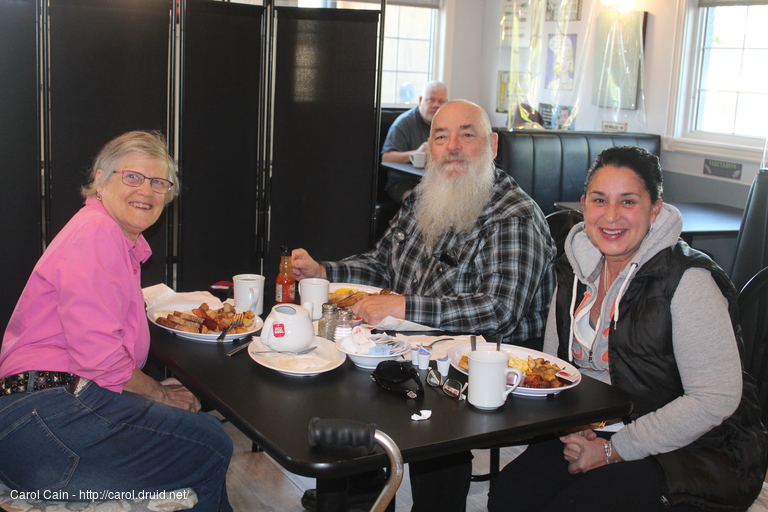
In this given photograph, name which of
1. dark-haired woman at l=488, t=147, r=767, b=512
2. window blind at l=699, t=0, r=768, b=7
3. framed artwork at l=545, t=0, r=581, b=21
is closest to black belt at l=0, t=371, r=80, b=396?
dark-haired woman at l=488, t=147, r=767, b=512

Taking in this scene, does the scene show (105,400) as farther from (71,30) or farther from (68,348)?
(71,30)

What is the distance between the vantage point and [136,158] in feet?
6.18

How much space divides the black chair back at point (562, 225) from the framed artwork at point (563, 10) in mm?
3994

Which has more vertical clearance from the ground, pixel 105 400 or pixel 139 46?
pixel 139 46

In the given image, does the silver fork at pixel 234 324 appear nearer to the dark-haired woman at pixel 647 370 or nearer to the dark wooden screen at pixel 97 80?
the dark-haired woman at pixel 647 370

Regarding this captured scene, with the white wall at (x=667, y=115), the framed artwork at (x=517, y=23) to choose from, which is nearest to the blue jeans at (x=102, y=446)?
the white wall at (x=667, y=115)

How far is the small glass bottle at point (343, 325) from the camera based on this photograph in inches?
71.7

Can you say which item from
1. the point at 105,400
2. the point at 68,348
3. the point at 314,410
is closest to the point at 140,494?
the point at 105,400

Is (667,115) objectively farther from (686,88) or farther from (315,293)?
(315,293)

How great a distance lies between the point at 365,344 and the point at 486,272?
62 cm

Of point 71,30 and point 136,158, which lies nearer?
point 136,158

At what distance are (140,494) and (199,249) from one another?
2.15 m

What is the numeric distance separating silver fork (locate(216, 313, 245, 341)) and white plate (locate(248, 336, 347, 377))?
0.26 ft

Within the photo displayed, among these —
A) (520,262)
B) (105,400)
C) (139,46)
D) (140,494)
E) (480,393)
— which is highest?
(139,46)
